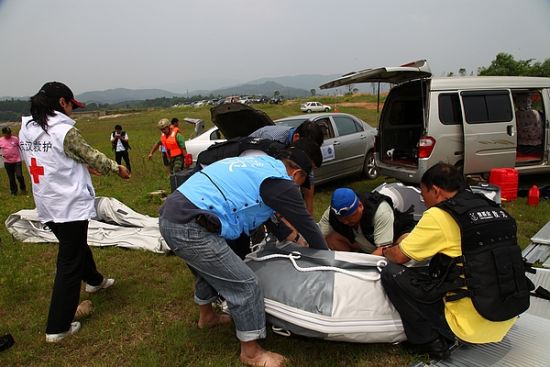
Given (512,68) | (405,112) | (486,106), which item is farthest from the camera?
(512,68)

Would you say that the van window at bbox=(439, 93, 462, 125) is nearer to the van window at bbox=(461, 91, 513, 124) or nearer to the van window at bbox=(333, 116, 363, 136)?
the van window at bbox=(461, 91, 513, 124)

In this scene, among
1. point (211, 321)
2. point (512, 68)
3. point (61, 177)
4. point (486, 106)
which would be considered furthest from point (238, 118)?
point (512, 68)

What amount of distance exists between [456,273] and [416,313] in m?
0.32

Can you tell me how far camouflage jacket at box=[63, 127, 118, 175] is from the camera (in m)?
2.59

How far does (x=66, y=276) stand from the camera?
8.71ft

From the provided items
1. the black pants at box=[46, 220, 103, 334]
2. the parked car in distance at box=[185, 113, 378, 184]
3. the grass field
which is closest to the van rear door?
the grass field

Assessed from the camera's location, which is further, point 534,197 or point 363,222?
point 534,197

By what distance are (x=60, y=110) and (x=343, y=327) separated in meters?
2.33

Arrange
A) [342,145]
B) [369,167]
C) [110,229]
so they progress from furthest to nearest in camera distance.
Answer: [369,167] → [342,145] → [110,229]

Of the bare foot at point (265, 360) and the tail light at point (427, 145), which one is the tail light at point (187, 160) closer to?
the tail light at point (427, 145)

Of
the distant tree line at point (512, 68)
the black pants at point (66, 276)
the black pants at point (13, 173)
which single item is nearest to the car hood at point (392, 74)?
the black pants at point (66, 276)

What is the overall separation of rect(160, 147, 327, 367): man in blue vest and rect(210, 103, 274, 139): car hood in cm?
234

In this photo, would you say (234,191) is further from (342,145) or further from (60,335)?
(342,145)

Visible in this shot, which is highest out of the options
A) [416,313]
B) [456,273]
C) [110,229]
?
[456,273]
